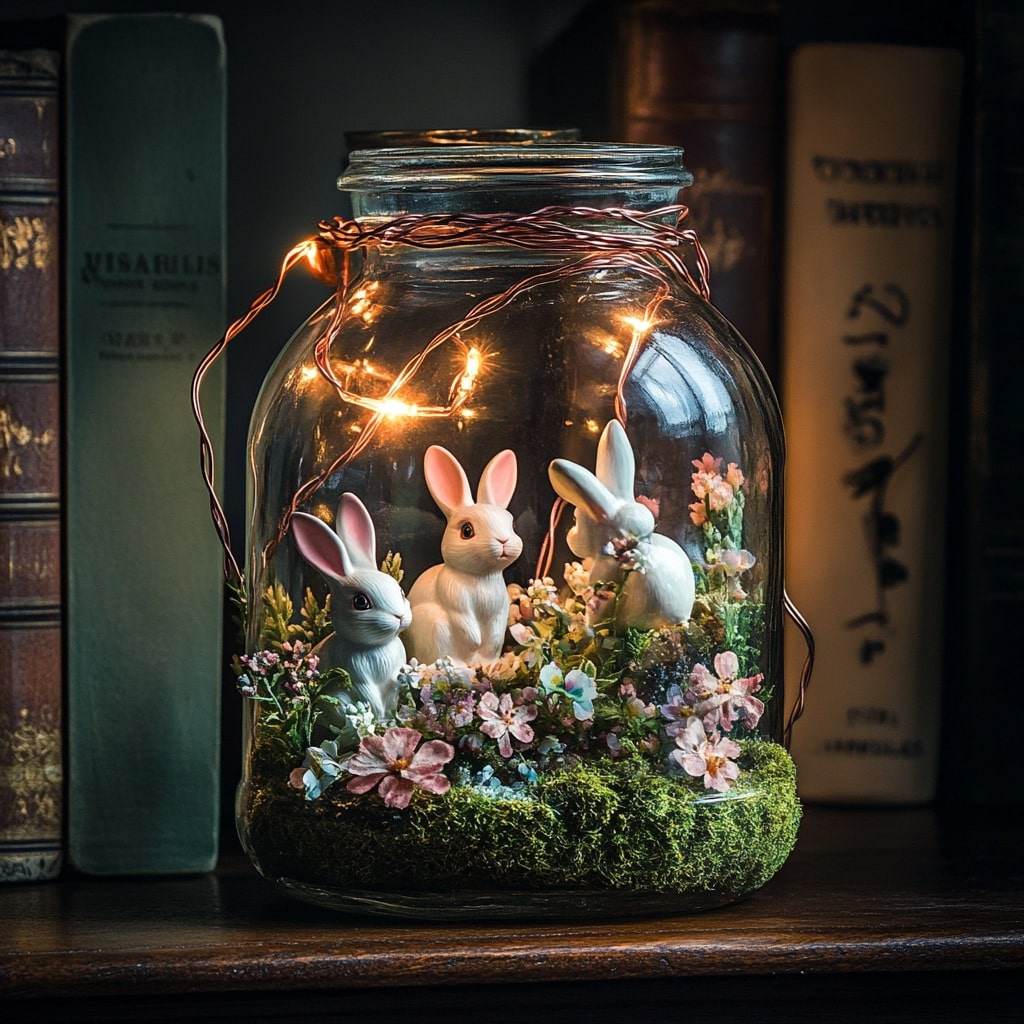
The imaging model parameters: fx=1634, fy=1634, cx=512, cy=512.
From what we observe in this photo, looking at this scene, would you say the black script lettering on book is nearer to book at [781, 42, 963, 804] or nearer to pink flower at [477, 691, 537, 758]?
book at [781, 42, 963, 804]

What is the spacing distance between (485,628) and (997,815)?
0.38 metres

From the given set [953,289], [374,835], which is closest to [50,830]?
[374,835]

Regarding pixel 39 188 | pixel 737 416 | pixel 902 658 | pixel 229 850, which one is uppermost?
pixel 39 188

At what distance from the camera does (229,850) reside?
89 cm

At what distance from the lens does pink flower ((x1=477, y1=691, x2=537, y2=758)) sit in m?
0.70

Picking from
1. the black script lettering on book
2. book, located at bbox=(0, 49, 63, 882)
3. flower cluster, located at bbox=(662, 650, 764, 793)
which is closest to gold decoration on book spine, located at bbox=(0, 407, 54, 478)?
book, located at bbox=(0, 49, 63, 882)

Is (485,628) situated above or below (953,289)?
below

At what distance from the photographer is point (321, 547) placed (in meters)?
0.72

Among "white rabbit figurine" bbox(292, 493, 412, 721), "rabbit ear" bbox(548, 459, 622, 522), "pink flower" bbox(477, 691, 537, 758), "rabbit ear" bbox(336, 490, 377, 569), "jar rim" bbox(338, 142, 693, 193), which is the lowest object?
"pink flower" bbox(477, 691, 537, 758)

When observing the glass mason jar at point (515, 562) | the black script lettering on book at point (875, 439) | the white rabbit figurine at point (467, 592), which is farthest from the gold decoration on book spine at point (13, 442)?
the black script lettering on book at point (875, 439)

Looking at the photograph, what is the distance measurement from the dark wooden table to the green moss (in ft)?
0.07

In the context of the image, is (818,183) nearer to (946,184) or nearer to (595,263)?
(946,184)

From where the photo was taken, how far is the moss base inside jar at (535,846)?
2.29ft

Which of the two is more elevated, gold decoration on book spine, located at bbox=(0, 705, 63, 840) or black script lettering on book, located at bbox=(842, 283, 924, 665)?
black script lettering on book, located at bbox=(842, 283, 924, 665)
